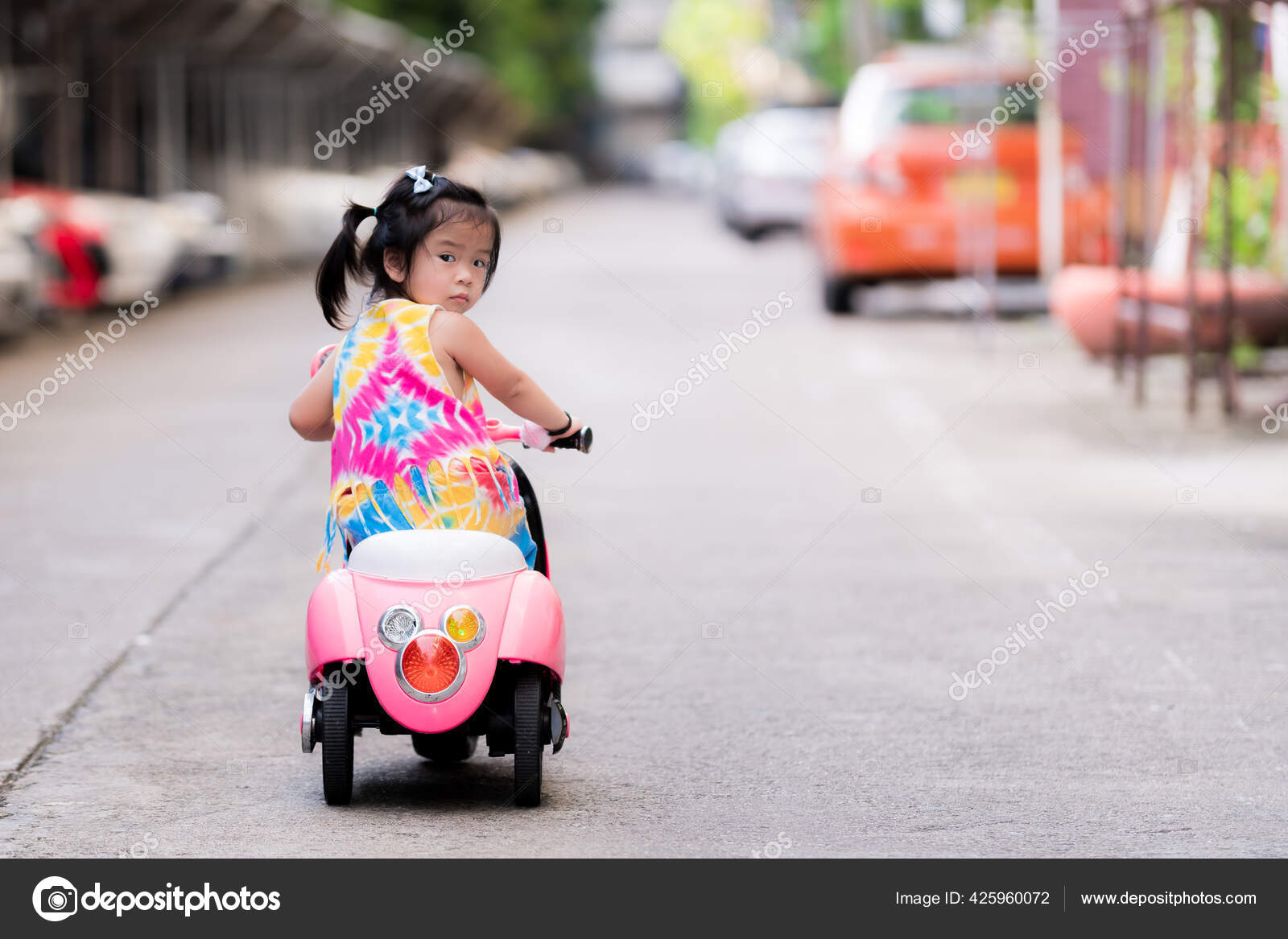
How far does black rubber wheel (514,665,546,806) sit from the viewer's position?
4.60m

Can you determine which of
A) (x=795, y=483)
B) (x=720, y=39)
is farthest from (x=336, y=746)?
(x=720, y=39)

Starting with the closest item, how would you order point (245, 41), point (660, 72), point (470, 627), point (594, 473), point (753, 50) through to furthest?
point (470, 627), point (594, 473), point (245, 41), point (753, 50), point (660, 72)

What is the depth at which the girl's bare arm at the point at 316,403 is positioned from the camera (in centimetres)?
470

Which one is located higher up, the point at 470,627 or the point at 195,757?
the point at 470,627

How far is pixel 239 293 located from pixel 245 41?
22.6ft

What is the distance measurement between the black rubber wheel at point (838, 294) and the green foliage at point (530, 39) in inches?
A: 1879

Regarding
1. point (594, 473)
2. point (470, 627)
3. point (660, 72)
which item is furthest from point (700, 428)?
point (660, 72)

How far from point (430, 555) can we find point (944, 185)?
1333cm

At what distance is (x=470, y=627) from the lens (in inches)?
179

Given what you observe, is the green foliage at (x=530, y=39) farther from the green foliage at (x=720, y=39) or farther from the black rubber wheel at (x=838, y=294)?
the black rubber wheel at (x=838, y=294)
